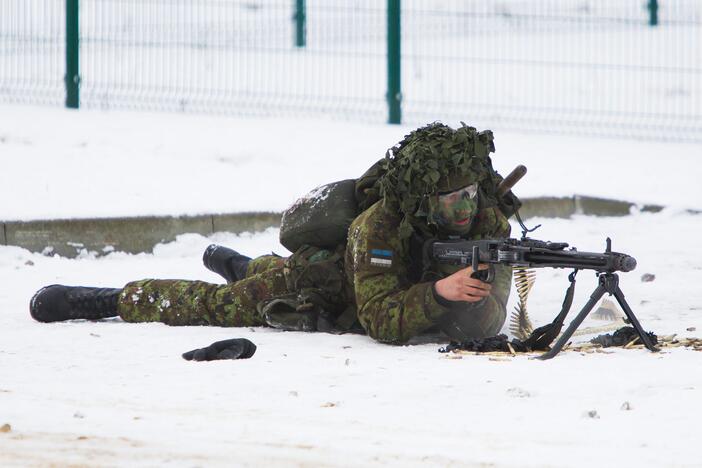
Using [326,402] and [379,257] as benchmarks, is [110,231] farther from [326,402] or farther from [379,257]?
[326,402]

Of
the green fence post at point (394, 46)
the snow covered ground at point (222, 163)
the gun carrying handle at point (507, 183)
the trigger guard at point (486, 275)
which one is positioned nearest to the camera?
the trigger guard at point (486, 275)

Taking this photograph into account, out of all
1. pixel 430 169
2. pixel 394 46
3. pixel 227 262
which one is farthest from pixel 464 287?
pixel 394 46

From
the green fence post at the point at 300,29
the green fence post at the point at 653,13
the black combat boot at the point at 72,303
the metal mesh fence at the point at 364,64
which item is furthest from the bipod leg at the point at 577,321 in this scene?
the green fence post at the point at 653,13

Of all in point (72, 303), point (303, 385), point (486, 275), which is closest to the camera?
point (303, 385)

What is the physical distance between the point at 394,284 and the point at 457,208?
42 centimetres

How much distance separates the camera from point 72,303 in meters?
5.93

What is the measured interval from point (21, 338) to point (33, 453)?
6.93ft

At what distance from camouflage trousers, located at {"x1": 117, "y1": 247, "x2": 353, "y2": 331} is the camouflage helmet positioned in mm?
572

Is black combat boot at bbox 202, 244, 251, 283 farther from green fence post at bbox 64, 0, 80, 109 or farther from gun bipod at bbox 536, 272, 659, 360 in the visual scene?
green fence post at bbox 64, 0, 80, 109

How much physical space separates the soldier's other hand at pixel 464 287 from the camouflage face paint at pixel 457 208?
26cm

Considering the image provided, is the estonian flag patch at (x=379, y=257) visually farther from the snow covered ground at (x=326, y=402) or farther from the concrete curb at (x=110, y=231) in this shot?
the concrete curb at (x=110, y=231)

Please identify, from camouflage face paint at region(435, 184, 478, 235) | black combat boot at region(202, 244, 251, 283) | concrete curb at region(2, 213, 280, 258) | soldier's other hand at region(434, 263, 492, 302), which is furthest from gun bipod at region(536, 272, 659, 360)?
concrete curb at region(2, 213, 280, 258)

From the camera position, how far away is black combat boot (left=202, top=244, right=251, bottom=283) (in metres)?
6.30

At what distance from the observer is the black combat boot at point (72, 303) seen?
19.3 feet
